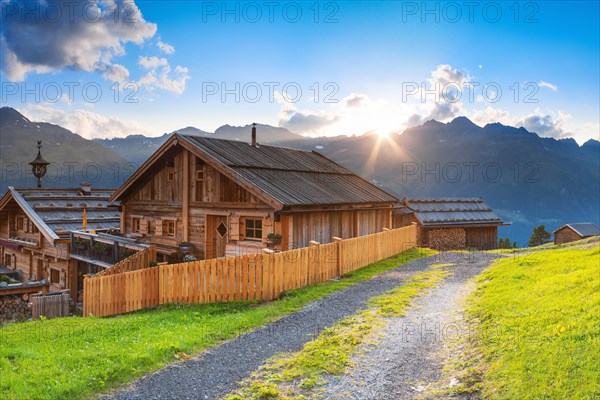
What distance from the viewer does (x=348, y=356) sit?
8.52 metres

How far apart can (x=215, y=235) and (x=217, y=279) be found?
720 cm

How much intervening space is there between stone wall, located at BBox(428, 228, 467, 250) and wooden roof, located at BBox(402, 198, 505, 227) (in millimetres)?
727

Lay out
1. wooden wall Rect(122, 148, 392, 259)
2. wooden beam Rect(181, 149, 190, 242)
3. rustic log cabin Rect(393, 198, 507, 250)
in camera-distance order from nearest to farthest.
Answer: wooden wall Rect(122, 148, 392, 259) → wooden beam Rect(181, 149, 190, 242) → rustic log cabin Rect(393, 198, 507, 250)

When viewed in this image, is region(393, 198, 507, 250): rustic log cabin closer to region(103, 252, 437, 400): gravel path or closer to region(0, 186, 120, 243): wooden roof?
region(0, 186, 120, 243): wooden roof

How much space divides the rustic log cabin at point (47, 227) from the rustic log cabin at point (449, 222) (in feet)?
75.1

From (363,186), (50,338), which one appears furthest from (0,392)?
(363,186)

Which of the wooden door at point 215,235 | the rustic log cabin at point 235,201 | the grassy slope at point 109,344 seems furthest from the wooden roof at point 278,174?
the grassy slope at point 109,344

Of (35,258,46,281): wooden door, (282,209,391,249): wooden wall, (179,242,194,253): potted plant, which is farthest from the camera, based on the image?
(35,258,46,281): wooden door

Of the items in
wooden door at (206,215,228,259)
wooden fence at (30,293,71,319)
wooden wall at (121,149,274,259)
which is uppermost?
wooden wall at (121,149,274,259)

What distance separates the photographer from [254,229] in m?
19.2

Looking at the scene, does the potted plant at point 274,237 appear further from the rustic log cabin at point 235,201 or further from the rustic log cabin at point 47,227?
the rustic log cabin at point 47,227

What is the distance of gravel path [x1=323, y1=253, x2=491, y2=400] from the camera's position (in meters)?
7.19

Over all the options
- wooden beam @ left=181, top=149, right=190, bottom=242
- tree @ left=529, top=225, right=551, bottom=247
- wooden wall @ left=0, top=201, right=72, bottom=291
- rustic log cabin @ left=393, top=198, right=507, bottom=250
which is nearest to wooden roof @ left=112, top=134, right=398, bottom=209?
wooden beam @ left=181, top=149, right=190, bottom=242

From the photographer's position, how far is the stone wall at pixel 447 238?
3694 cm
